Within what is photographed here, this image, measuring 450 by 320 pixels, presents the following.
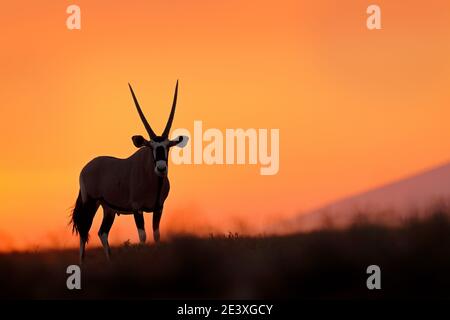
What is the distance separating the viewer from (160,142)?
20047 millimetres

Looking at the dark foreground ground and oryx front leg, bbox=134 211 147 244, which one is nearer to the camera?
the dark foreground ground

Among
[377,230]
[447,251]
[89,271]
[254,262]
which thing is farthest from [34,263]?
[447,251]

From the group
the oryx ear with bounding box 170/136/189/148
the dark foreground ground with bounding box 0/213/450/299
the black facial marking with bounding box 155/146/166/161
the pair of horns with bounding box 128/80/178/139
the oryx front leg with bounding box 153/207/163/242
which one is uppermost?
the pair of horns with bounding box 128/80/178/139

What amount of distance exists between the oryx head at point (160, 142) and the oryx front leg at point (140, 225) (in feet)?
3.05

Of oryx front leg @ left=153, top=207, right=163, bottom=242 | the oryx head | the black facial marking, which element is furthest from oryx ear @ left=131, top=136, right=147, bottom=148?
oryx front leg @ left=153, top=207, right=163, bottom=242

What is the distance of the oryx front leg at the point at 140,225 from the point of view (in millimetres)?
20094

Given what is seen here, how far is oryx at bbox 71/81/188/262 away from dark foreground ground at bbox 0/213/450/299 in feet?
4.34

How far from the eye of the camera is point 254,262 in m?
17.6

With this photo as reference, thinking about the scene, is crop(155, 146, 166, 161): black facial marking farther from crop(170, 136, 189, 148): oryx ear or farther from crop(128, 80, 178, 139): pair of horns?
crop(128, 80, 178, 139): pair of horns

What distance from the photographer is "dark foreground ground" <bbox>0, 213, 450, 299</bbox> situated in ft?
55.2

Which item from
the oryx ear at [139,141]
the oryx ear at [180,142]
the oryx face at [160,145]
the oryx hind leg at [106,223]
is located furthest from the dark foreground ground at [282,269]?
the oryx hind leg at [106,223]

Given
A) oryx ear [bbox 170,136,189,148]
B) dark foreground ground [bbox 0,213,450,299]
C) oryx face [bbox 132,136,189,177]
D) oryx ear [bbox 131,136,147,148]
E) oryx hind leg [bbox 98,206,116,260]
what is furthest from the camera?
oryx hind leg [bbox 98,206,116,260]

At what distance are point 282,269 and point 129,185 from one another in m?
4.88
